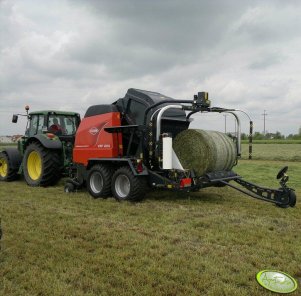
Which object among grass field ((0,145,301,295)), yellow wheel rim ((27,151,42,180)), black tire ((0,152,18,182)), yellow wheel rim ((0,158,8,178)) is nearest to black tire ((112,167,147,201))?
grass field ((0,145,301,295))

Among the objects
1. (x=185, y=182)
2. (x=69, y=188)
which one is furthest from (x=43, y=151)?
(x=185, y=182)

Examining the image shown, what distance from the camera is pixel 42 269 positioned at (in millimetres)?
3840

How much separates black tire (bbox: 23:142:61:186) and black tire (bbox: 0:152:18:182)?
1.00m

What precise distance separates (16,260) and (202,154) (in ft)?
13.5

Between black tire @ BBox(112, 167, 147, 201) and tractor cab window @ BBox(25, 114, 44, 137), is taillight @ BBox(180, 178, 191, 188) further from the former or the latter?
tractor cab window @ BBox(25, 114, 44, 137)

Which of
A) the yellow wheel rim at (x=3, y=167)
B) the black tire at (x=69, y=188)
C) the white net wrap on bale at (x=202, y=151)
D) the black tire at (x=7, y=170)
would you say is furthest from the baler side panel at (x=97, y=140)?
the yellow wheel rim at (x=3, y=167)

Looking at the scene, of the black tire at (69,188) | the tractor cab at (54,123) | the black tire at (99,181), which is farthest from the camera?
the tractor cab at (54,123)

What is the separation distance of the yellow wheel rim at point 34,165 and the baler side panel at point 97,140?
188cm

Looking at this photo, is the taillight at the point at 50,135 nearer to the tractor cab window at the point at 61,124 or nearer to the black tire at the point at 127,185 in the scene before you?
the tractor cab window at the point at 61,124

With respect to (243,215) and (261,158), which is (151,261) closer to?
(243,215)

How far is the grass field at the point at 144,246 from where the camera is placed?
11.4 feet

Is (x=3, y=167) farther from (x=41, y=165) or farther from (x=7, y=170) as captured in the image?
(x=41, y=165)

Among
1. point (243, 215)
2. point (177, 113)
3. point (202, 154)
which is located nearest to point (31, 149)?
point (177, 113)

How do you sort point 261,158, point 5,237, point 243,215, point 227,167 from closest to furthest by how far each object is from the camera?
point 5,237 → point 243,215 → point 227,167 → point 261,158
